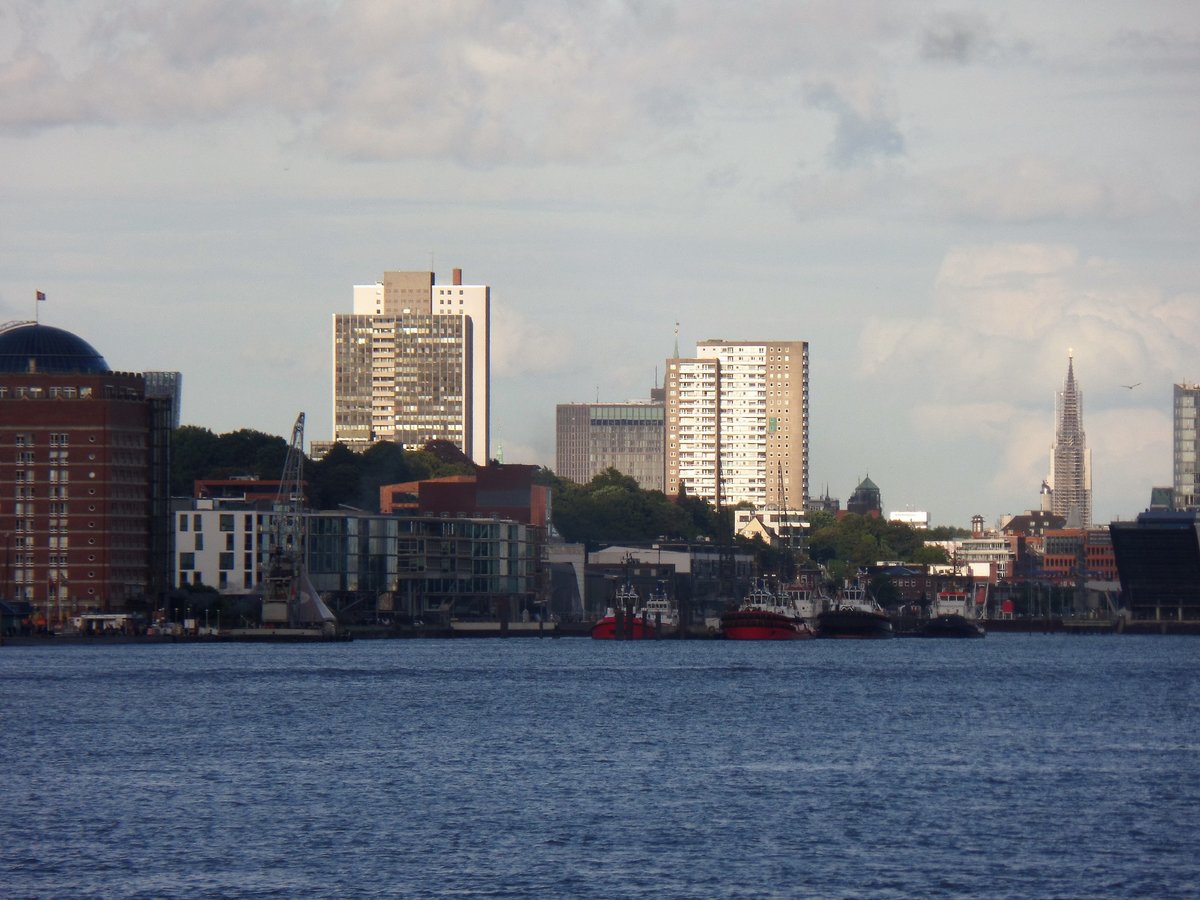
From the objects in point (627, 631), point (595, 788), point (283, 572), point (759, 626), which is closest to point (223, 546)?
point (283, 572)

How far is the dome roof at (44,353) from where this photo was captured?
17875 centimetres

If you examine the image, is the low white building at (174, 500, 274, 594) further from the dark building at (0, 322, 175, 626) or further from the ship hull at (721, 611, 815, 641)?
the ship hull at (721, 611, 815, 641)

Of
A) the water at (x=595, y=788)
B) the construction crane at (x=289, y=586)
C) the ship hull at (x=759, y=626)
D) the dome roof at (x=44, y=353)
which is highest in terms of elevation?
the dome roof at (x=44, y=353)

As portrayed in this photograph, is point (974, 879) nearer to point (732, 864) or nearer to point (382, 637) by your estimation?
point (732, 864)

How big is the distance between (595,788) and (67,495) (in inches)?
4796

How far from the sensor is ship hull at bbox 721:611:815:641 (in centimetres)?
19038

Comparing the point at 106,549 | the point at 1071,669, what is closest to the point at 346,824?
the point at 1071,669

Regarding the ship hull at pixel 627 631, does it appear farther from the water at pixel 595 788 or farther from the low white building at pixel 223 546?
the water at pixel 595 788

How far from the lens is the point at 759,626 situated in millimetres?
190750

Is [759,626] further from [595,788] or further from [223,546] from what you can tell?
[595,788]

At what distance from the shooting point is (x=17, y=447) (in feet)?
572

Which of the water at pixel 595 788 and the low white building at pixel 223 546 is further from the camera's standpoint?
the low white building at pixel 223 546

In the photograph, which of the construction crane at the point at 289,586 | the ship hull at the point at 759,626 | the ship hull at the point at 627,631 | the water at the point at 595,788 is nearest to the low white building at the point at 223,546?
the construction crane at the point at 289,586

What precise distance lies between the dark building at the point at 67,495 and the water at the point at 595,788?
60.0m
